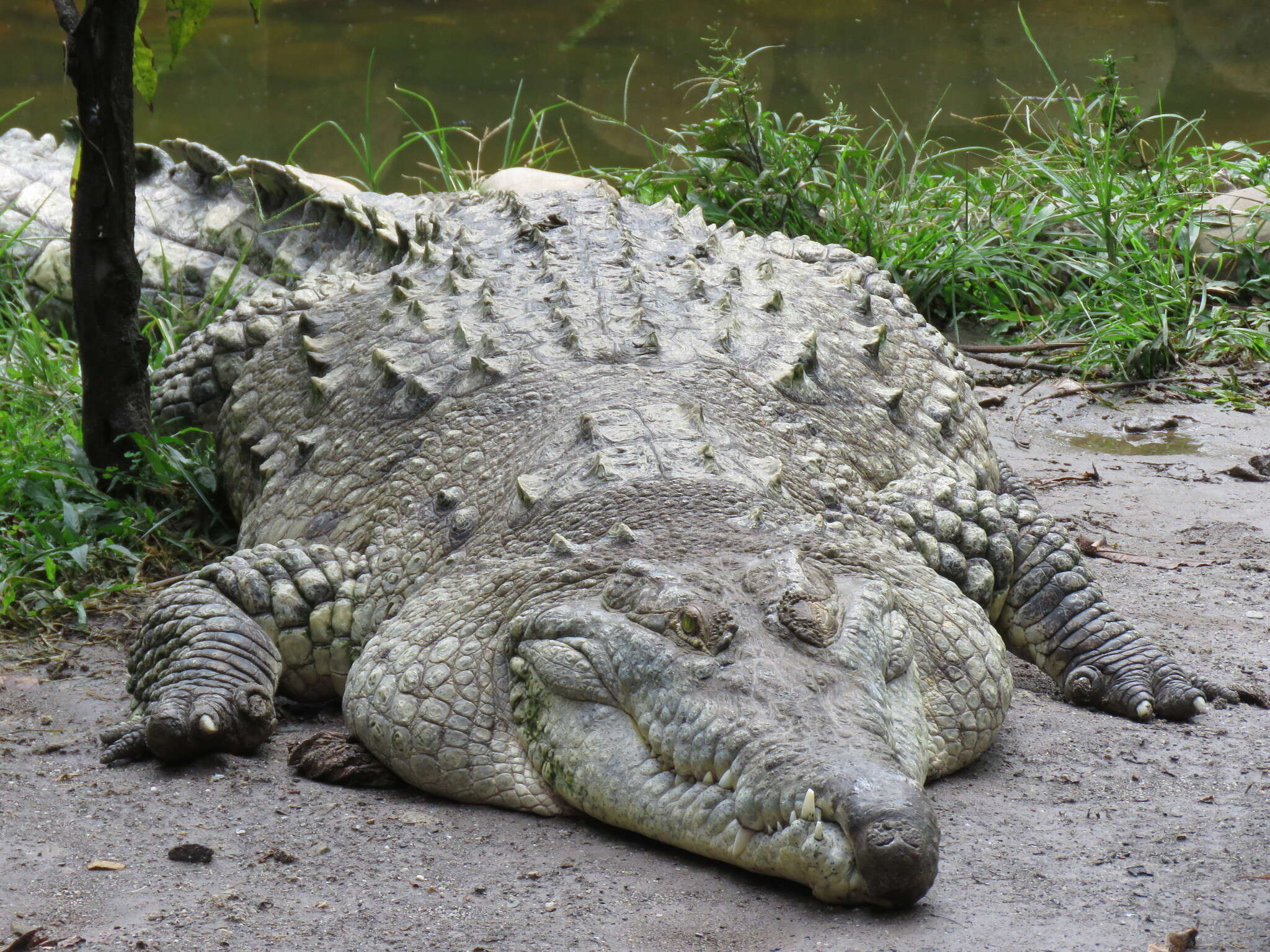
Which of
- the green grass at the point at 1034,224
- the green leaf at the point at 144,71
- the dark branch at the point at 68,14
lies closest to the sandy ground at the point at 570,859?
the green leaf at the point at 144,71

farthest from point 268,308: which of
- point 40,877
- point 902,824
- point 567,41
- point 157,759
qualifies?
point 567,41

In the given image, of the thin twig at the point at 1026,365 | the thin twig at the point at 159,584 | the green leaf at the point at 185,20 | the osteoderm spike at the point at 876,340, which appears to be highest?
the green leaf at the point at 185,20

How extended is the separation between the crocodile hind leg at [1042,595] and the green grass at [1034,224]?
2872 mm

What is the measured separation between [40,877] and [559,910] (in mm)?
1027

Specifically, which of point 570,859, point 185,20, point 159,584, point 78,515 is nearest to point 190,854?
point 570,859

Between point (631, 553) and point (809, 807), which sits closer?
point (809, 807)

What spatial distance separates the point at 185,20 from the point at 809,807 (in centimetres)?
244

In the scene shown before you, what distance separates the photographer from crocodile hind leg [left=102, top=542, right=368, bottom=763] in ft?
10.8

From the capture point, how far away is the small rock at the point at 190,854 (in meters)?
2.69

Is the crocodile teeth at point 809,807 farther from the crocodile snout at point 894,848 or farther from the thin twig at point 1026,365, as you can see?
the thin twig at point 1026,365

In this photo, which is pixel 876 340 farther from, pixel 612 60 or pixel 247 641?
pixel 612 60

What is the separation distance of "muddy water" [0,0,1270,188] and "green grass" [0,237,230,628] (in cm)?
720

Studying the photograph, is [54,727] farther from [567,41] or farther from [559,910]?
[567,41]

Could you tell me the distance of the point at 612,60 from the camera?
16.8m
